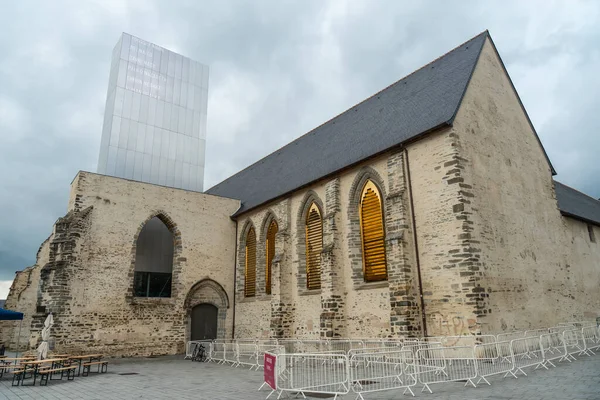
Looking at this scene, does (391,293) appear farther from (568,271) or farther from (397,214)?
(568,271)

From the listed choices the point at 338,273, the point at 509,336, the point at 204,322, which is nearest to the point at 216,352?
the point at 204,322

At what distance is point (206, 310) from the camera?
65.8 feet

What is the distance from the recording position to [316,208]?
16828 millimetres

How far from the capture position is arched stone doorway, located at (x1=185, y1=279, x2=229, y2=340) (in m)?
19.3

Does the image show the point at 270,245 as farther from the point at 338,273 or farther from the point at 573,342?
the point at 573,342

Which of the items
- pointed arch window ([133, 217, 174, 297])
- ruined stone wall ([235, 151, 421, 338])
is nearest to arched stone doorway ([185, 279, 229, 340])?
ruined stone wall ([235, 151, 421, 338])

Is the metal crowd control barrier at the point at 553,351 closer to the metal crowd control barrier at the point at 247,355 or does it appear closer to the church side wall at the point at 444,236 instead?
the church side wall at the point at 444,236

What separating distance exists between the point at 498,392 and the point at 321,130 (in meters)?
16.8

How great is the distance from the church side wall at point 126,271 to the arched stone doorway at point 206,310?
0.65ft

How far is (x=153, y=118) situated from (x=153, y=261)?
11.2 m

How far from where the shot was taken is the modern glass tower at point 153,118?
25266 mm

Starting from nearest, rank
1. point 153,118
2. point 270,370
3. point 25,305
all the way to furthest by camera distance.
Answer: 1. point 270,370
2. point 25,305
3. point 153,118

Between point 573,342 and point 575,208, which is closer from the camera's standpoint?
point 573,342

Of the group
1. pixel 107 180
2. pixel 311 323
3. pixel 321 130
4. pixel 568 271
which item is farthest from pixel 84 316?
pixel 568 271
